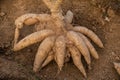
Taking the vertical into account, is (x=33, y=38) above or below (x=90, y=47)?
above

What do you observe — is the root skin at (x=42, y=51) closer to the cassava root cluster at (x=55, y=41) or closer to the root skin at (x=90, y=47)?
the cassava root cluster at (x=55, y=41)

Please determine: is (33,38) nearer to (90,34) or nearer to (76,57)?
(76,57)

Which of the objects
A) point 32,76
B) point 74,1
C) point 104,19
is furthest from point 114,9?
point 32,76

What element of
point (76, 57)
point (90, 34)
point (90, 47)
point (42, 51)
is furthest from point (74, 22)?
point (42, 51)

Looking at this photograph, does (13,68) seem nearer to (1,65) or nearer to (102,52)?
(1,65)

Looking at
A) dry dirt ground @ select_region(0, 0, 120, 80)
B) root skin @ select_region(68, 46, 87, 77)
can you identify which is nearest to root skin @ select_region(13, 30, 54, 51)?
dry dirt ground @ select_region(0, 0, 120, 80)

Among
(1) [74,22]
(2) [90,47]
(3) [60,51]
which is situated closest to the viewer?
(3) [60,51]
